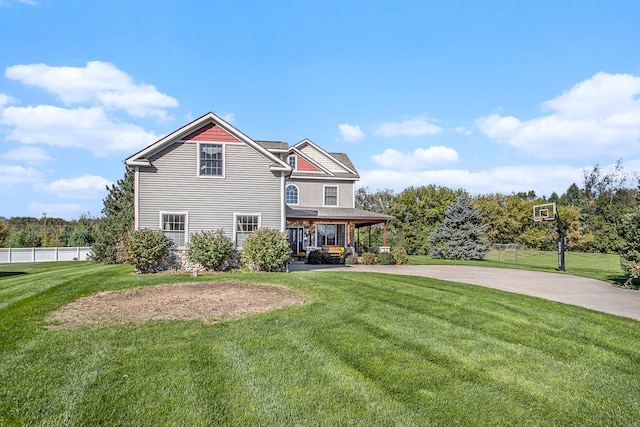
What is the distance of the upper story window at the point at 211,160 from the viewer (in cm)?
Answer: 1673

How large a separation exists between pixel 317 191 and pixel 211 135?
11.1m

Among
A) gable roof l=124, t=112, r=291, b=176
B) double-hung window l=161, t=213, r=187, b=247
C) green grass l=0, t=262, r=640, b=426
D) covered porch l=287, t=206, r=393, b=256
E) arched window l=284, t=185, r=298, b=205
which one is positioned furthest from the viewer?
arched window l=284, t=185, r=298, b=205

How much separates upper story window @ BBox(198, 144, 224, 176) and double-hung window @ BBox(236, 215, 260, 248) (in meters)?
2.24

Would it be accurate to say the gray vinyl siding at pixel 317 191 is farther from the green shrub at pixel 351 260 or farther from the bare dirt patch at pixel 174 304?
the bare dirt patch at pixel 174 304

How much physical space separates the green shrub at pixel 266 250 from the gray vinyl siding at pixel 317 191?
34.2 feet

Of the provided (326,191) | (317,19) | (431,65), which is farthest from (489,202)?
(317,19)

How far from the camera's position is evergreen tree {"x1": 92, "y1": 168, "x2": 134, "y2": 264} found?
73.6 ft

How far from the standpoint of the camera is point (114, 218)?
22688 mm

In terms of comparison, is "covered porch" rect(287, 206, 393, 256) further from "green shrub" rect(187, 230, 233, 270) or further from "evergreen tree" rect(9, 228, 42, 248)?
"evergreen tree" rect(9, 228, 42, 248)

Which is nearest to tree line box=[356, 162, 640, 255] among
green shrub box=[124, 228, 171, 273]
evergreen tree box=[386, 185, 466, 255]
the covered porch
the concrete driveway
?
evergreen tree box=[386, 185, 466, 255]

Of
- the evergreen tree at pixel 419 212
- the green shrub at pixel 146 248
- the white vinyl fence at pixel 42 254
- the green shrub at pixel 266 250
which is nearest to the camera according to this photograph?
the green shrub at pixel 146 248

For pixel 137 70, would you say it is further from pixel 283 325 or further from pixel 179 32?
pixel 283 325

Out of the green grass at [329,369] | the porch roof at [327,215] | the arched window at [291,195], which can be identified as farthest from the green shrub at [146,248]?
the arched window at [291,195]

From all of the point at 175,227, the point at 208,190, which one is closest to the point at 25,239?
the point at 175,227
